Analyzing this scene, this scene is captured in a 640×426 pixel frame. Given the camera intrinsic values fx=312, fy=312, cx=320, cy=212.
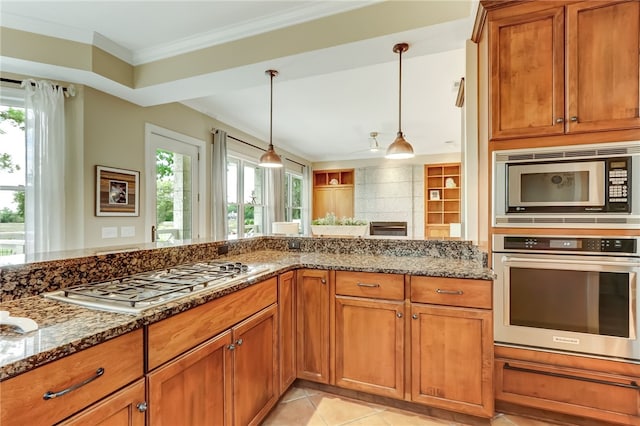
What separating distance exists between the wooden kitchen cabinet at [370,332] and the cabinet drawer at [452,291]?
0.34 ft

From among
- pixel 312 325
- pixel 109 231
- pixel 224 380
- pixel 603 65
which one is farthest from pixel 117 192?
pixel 603 65

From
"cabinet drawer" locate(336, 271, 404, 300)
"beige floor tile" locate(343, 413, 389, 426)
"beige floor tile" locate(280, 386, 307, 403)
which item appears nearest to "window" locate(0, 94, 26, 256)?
"beige floor tile" locate(280, 386, 307, 403)

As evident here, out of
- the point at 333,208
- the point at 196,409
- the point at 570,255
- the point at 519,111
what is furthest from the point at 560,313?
the point at 333,208

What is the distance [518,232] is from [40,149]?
12.3 feet

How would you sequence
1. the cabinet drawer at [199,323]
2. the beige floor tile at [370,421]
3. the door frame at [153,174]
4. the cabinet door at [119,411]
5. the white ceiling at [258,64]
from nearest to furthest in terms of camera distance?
the cabinet door at [119,411] < the cabinet drawer at [199,323] < the beige floor tile at [370,421] < the white ceiling at [258,64] < the door frame at [153,174]

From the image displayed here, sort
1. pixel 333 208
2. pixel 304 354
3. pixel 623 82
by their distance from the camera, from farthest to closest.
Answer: pixel 333 208, pixel 304 354, pixel 623 82

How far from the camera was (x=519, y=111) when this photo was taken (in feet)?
5.74

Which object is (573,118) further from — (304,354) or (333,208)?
(333,208)

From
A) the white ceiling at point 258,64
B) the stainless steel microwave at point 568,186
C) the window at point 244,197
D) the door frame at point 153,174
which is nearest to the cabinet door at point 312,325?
the stainless steel microwave at point 568,186

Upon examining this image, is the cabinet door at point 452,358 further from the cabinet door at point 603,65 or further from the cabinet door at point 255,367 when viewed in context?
the cabinet door at point 603,65

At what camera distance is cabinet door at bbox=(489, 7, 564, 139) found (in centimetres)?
168

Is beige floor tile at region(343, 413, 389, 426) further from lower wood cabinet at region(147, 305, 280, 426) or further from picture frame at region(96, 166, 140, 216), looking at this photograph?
picture frame at region(96, 166, 140, 216)

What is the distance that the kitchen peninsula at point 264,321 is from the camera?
88 cm

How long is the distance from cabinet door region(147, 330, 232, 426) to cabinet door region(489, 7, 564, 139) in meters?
1.86
